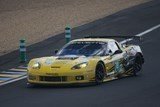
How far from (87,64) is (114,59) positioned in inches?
64.7

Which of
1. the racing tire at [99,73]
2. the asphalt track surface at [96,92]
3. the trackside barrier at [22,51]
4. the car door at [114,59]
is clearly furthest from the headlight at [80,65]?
the trackside barrier at [22,51]

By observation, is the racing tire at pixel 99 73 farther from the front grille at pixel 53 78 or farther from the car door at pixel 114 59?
the front grille at pixel 53 78

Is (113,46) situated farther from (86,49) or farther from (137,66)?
(137,66)

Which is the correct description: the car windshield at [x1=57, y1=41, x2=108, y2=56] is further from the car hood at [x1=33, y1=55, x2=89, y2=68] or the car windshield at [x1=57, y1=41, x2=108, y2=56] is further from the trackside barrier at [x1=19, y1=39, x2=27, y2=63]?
the trackside barrier at [x1=19, y1=39, x2=27, y2=63]

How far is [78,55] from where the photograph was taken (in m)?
18.3

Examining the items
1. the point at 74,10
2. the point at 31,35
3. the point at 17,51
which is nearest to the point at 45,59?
the point at 17,51

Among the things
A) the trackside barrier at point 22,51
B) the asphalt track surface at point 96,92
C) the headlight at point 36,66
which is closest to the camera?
the asphalt track surface at point 96,92

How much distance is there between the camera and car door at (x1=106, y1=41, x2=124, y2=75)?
1845 cm

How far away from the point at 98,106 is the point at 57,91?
2.87 metres

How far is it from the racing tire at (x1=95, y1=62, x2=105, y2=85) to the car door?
42cm

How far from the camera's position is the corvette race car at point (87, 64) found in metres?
17.0

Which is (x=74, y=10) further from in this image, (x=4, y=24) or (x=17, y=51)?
(x=17, y=51)

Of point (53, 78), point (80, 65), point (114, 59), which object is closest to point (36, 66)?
point (53, 78)

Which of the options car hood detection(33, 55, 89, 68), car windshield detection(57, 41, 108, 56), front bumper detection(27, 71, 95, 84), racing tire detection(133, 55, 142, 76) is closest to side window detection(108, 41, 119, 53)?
car windshield detection(57, 41, 108, 56)
